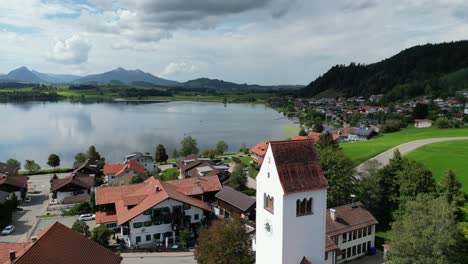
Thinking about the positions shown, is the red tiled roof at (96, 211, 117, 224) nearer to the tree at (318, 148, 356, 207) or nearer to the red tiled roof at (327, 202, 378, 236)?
the red tiled roof at (327, 202, 378, 236)

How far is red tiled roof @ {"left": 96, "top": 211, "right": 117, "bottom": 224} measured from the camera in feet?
100

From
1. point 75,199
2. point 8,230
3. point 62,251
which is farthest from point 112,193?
point 62,251

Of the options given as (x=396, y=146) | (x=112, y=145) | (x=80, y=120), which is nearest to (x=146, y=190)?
(x=396, y=146)

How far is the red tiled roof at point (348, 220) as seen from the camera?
80.8 ft

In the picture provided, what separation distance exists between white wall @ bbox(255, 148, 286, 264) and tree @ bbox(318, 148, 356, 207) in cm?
1629

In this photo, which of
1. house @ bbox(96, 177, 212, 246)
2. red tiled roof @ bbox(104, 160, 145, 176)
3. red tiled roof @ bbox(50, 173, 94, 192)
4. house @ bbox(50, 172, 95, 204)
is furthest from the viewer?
red tiled roof @ bbox(104, 160, 145, 176)

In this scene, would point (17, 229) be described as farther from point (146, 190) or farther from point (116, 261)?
point (116, 261)

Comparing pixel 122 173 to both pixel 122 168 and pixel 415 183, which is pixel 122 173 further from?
pixel 415 183

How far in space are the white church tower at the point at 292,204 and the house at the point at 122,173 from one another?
33833mm

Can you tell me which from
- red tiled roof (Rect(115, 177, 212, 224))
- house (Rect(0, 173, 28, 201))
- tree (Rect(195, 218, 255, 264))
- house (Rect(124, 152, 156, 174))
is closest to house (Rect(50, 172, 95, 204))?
house (Rect(0, 173, 28, 201))

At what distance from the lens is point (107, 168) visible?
163 ft

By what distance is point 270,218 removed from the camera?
607 inches

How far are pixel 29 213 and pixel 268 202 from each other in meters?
32.2

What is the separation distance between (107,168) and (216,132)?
58930 millimetres
